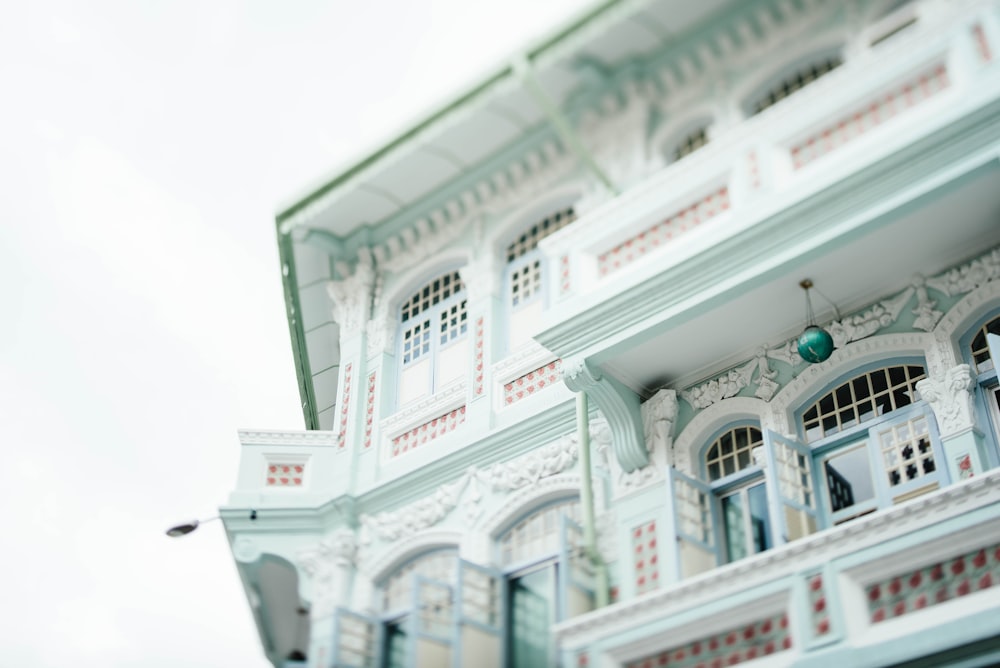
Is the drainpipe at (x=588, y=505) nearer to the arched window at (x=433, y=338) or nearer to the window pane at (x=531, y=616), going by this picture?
the window pane at (x=531, y=616)

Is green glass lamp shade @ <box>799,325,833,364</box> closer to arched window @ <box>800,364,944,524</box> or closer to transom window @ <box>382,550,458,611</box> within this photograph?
arched window @ <box>800,364,944,524</box>

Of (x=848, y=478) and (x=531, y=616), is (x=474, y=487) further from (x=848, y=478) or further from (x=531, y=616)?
(x=848, y=478)

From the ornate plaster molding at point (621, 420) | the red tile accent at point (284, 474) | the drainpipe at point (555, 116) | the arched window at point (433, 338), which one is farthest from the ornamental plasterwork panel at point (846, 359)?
the red tile accent at point (284, 474)

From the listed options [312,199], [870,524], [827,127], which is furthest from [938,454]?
[312,199]

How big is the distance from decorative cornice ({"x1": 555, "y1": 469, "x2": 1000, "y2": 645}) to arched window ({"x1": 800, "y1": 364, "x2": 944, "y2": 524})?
4.20 feet

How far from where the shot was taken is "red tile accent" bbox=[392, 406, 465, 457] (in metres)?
14.7

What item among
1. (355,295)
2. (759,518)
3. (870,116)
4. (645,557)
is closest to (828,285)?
(870,116)

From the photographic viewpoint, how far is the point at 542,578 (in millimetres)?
12914

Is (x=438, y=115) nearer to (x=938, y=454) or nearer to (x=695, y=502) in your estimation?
(x=695, y=502)

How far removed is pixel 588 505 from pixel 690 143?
185 inches

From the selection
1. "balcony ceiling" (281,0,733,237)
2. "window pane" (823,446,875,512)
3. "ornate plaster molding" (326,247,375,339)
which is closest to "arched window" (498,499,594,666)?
"window pane" (823,446,875,512)

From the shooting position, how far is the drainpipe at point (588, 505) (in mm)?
11945

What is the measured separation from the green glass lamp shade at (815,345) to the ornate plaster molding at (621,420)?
1.78 meters

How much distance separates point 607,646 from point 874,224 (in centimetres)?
396
